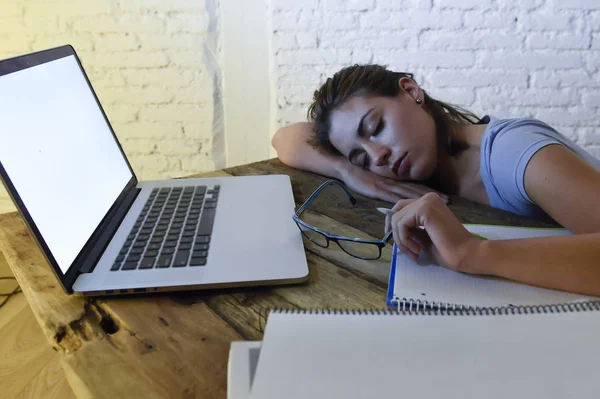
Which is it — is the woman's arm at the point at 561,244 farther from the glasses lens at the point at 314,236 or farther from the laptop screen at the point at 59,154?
the laptop screen at the point at 59,154

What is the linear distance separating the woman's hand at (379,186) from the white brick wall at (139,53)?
42.0 inches

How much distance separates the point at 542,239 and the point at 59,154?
0.59 meters

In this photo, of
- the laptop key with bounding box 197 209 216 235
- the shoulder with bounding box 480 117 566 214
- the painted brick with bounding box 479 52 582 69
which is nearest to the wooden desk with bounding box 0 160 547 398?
the laptop key with bounding box 197 209 216 235

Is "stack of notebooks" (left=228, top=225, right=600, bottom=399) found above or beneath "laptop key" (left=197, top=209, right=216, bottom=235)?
above

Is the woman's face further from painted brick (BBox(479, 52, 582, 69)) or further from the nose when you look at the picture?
painted brick (BBox(479, 52, 582, 69))

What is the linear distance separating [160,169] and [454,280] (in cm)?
161

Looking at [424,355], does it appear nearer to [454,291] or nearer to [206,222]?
[454,291]

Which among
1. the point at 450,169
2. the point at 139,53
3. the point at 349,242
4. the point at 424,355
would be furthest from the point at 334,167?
the point at 139,53

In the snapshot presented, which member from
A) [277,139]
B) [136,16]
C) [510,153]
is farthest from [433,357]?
[136,16]

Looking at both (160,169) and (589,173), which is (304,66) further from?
(589,173)

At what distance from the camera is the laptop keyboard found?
0.59 meters

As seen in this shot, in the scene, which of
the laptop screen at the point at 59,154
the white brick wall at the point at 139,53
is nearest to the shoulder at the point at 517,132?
the laptop screen at the point at 59,154

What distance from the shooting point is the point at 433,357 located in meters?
0.34

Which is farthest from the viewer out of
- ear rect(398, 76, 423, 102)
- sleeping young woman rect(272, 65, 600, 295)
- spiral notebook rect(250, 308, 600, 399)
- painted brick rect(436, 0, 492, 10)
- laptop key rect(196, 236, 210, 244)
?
painted brick rect(436, 0, 492, 10)
